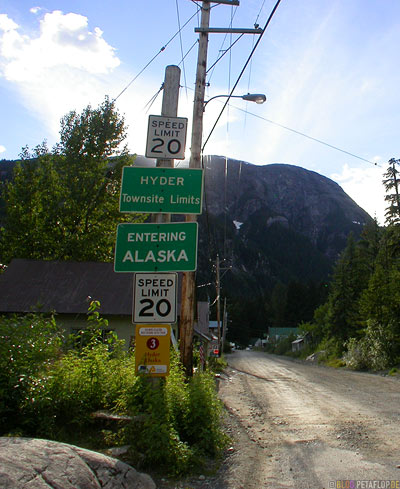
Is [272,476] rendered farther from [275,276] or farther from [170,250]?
[275,276]

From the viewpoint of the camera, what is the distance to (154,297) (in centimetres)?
602

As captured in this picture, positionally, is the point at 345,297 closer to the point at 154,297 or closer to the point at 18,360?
the point at 154,297

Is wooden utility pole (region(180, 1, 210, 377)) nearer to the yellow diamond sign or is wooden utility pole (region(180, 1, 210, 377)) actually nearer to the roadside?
the roadside

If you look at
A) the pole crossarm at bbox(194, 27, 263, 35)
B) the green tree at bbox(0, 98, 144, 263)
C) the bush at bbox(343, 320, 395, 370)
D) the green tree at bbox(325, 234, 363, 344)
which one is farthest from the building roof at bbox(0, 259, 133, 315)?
the green tree at bbox(325, 234, 363, 344)

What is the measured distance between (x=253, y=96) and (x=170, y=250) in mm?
Result: 5957

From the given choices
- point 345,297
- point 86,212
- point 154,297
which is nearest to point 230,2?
point 154,297

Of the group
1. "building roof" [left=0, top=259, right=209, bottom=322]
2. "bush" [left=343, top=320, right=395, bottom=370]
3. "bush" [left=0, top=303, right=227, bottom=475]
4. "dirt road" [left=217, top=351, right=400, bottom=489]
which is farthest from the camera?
"bush" [left=343, top=320, right=395, bottom=370]

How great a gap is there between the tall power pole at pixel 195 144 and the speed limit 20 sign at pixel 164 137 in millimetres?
1386

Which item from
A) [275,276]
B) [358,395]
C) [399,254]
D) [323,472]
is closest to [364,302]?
[399,254]

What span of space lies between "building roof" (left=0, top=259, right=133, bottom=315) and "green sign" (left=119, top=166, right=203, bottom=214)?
14.4m

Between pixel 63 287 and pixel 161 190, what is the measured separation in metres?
17.2

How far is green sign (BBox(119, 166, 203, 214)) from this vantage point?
6.34m

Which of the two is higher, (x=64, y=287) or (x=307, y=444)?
(x=64, y=287)

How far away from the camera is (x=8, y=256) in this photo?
2891 centimetres
